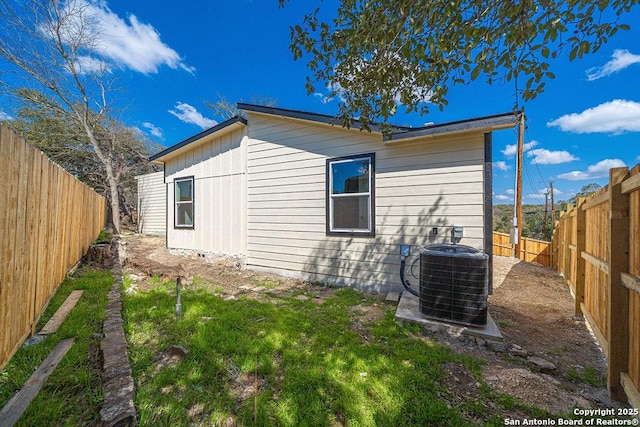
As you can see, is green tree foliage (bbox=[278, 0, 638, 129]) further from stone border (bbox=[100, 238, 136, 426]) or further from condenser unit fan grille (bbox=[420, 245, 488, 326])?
stone border (bbox=[100, 238, 136, 426])

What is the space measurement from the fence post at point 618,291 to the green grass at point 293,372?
2.54 ft

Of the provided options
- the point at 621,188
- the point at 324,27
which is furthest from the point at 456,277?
the point at 324,27

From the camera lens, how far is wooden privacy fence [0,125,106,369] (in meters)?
1.86

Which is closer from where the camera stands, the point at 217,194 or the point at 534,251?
the point at 217,194

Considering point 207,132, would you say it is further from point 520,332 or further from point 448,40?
point 520,332

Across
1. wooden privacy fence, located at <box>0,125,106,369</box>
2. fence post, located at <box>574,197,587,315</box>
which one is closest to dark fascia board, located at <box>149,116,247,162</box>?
wooden privacy fence, located at <box>0,125,106,369</box>

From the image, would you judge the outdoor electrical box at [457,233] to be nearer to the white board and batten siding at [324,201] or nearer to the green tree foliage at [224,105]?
the white board and batten siding at [324,201]

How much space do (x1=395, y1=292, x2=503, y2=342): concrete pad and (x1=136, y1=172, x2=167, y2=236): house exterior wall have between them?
11620mm

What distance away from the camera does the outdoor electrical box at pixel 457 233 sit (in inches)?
148

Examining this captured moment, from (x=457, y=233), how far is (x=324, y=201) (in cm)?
243

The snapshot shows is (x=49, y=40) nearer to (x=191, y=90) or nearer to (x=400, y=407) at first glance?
(x=191, y=90)

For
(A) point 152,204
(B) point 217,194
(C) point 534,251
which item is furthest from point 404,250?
(A) point 152,204

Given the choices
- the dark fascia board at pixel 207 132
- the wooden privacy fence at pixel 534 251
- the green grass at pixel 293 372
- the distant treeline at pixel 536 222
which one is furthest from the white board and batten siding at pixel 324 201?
the distant treeline at pixel 536 222

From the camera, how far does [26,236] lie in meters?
2.26
